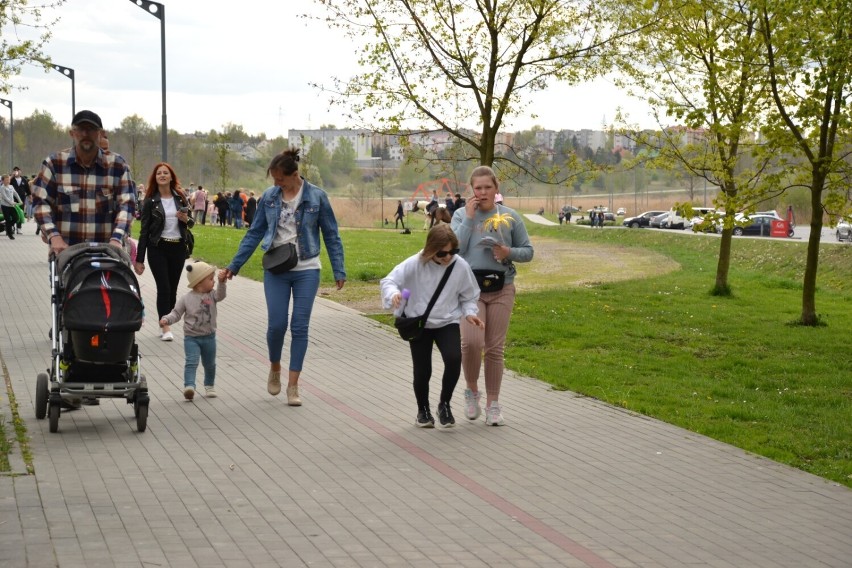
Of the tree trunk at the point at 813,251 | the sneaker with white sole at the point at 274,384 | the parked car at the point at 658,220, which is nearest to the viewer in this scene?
the sneaker with white sole at the point at 274,384

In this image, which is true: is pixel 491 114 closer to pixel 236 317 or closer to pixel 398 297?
pixel 236 317

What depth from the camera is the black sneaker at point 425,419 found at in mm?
9000

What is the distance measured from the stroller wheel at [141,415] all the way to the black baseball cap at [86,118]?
6.56 feet

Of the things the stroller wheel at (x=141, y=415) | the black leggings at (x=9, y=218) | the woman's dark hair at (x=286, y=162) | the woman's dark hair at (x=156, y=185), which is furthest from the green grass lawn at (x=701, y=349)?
the black leggings at (x=9, y=218)

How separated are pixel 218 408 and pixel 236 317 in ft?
21.9

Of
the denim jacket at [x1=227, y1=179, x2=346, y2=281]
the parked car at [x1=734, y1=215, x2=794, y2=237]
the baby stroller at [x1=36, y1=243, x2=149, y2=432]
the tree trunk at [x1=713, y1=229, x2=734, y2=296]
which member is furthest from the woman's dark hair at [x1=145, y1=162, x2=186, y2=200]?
the parked car at [x1=734, y1=215, x2=794, y2=237]

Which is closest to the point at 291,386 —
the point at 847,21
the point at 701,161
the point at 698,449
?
the point at 698,449

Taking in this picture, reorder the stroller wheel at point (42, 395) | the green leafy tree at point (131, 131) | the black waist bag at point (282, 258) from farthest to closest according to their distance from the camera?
1. the green leafy tree at point (131, 131)
2. the black waist bag at point (282, 258)
3. the stroller wheel at point (42, 395)

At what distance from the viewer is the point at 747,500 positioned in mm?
7203

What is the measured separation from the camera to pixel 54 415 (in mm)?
8219

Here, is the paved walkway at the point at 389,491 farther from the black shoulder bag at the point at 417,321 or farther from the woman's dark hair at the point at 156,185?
the woman's dark hair at the point at 156,185

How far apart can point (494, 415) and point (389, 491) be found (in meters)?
2.28

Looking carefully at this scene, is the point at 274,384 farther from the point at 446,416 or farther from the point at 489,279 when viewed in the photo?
the point at 489,279

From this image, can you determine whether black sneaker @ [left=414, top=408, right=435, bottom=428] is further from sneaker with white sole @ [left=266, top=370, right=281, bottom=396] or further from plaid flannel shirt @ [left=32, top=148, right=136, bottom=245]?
plaid flannel shirt @ [left=32, top=148, right=136, bottom=245]
